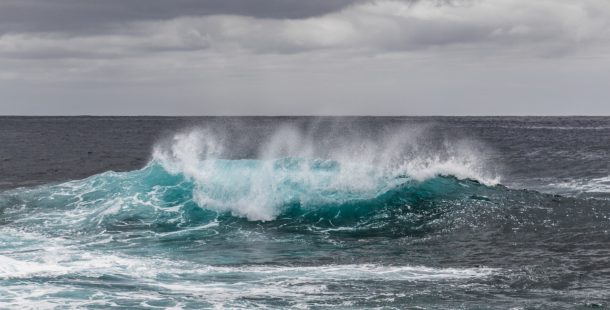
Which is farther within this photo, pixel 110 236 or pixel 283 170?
pixel 283 170

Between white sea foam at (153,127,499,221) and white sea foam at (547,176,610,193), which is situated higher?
white sea foam at (153,127,499,221)

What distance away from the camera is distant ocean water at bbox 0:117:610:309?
63.6 ft

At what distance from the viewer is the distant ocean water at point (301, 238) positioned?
19.4m

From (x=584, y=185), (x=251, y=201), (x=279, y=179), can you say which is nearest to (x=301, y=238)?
(x=251, y=201)

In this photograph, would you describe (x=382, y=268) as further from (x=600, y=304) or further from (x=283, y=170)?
(x=283, y=170)

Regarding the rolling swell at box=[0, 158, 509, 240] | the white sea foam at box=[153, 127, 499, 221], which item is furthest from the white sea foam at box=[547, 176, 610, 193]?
the rolling swell at box=[0, 158, 509, 240]

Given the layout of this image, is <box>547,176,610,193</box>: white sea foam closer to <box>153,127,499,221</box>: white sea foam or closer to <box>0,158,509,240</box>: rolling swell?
<box>153,127,499,221</box>: white sea foam

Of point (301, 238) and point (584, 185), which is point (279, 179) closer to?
point (301, 238)

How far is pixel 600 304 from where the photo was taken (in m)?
18.3

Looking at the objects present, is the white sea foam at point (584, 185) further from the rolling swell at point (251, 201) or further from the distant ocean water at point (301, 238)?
the rolling swell at point (251, 201)

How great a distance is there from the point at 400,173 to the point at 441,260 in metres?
13.4

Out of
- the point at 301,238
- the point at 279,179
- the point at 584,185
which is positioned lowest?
the point at 301,238

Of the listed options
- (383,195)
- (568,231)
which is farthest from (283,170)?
(568,231)

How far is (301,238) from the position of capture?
91.6ft
